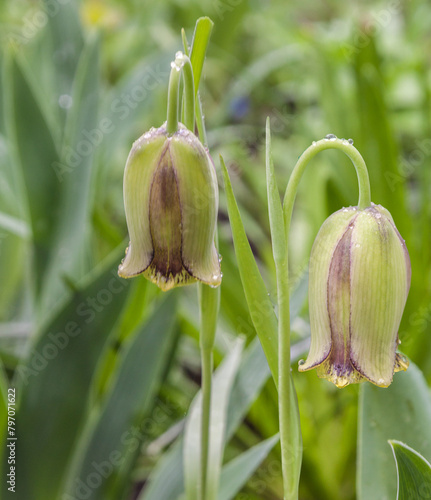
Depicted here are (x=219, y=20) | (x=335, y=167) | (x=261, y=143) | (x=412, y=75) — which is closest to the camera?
(x=335, y=167)

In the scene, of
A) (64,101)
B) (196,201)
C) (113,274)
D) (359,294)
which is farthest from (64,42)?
(359,294)

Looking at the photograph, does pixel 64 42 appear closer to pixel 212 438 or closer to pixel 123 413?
pixel 123 413

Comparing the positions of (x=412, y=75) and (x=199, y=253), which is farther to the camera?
(x=412, y=75)

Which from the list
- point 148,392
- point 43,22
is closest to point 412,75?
point 43,22

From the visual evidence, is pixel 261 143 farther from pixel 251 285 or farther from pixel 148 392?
pixel 251 285

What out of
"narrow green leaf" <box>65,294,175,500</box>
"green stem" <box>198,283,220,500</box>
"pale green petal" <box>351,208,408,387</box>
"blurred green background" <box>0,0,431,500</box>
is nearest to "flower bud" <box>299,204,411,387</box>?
"pale green petal" <box>351,208,408,387</box>

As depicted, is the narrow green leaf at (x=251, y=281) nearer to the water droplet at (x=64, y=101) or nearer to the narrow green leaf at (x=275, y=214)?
the narrow green leaf at (x=275, y=214)
